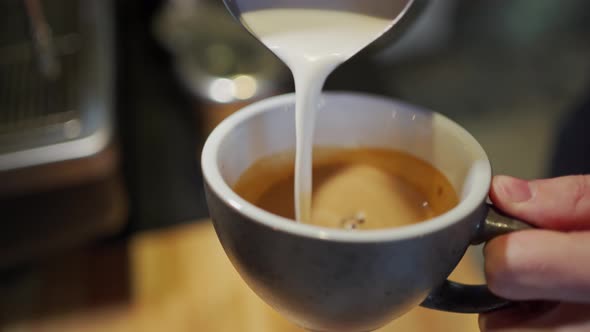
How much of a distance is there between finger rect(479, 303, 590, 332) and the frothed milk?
0.13m

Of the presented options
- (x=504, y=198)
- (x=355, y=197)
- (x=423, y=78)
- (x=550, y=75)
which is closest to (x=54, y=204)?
(x=355, y=197)

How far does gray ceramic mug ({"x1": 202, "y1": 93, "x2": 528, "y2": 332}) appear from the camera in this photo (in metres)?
0.26

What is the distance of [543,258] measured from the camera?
291 mm

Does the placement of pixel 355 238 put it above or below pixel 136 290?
above

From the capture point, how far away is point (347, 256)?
0.86ft

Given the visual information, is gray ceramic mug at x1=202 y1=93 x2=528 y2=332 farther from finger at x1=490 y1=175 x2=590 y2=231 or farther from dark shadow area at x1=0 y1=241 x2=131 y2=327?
dark shadow area at x1=0 y1=241 x2=131 y2=327

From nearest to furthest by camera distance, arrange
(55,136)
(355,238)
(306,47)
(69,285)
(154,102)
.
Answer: (355,238) → (306,47) → (55,136) → (69,285) → (154,102)

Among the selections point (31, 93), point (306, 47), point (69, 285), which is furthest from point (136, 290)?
point (306, 47)

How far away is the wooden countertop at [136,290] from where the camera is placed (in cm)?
55

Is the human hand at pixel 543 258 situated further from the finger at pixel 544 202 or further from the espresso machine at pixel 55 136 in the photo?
the espresso machine at pixel 55 136

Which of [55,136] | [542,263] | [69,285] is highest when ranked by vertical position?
[542,263]

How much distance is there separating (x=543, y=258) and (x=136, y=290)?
1.83 ft

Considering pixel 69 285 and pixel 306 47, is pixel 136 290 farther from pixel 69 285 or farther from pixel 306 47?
pixel 306 47

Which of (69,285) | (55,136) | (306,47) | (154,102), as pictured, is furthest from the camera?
(154,102)
